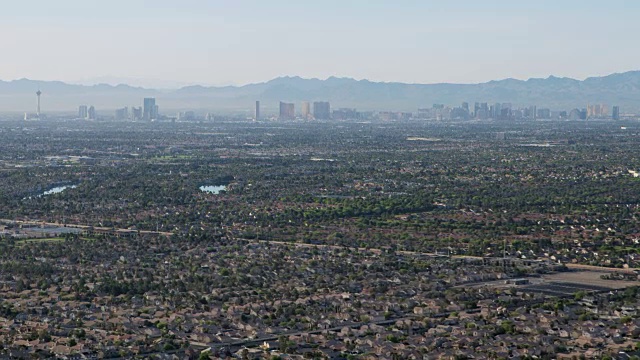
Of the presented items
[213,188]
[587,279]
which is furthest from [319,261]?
[213,188]

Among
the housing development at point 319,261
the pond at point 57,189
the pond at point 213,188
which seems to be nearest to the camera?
the housing development at point 319,261

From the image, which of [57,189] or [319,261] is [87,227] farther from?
[57,189]

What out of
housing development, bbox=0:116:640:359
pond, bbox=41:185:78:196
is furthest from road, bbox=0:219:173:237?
pond, bbox=41:185:78:196

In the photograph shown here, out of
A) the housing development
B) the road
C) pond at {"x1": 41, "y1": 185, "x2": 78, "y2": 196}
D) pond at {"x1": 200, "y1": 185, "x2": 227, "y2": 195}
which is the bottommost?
pond at {"x1": 41, "y1": 185, "x2": 78, "y2": 196}

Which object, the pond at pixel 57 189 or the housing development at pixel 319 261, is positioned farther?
the pond at pixel 57 189

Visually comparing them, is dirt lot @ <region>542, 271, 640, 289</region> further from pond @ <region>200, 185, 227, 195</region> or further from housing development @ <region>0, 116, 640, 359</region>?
pond @ <region>200, 185, 227, 195</region>

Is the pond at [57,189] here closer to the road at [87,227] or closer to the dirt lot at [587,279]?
the road at [87,227]

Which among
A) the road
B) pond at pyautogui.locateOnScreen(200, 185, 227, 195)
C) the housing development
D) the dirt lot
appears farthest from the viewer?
pond at pyautogui.locateOnScreen(200, 185, 227, 195)

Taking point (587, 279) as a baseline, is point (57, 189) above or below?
below

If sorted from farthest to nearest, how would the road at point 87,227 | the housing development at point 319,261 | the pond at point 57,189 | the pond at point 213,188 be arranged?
the pond at point 213,188
the pond at point 57,189
the road at point 87,227
the housing development at point 319,261

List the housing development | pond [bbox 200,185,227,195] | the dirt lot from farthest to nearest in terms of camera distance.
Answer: pond [bbox 200,185,227,195], the dirt lot, the housing development

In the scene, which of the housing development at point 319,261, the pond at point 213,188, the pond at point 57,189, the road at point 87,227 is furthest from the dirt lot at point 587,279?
the pond at point 57,189
